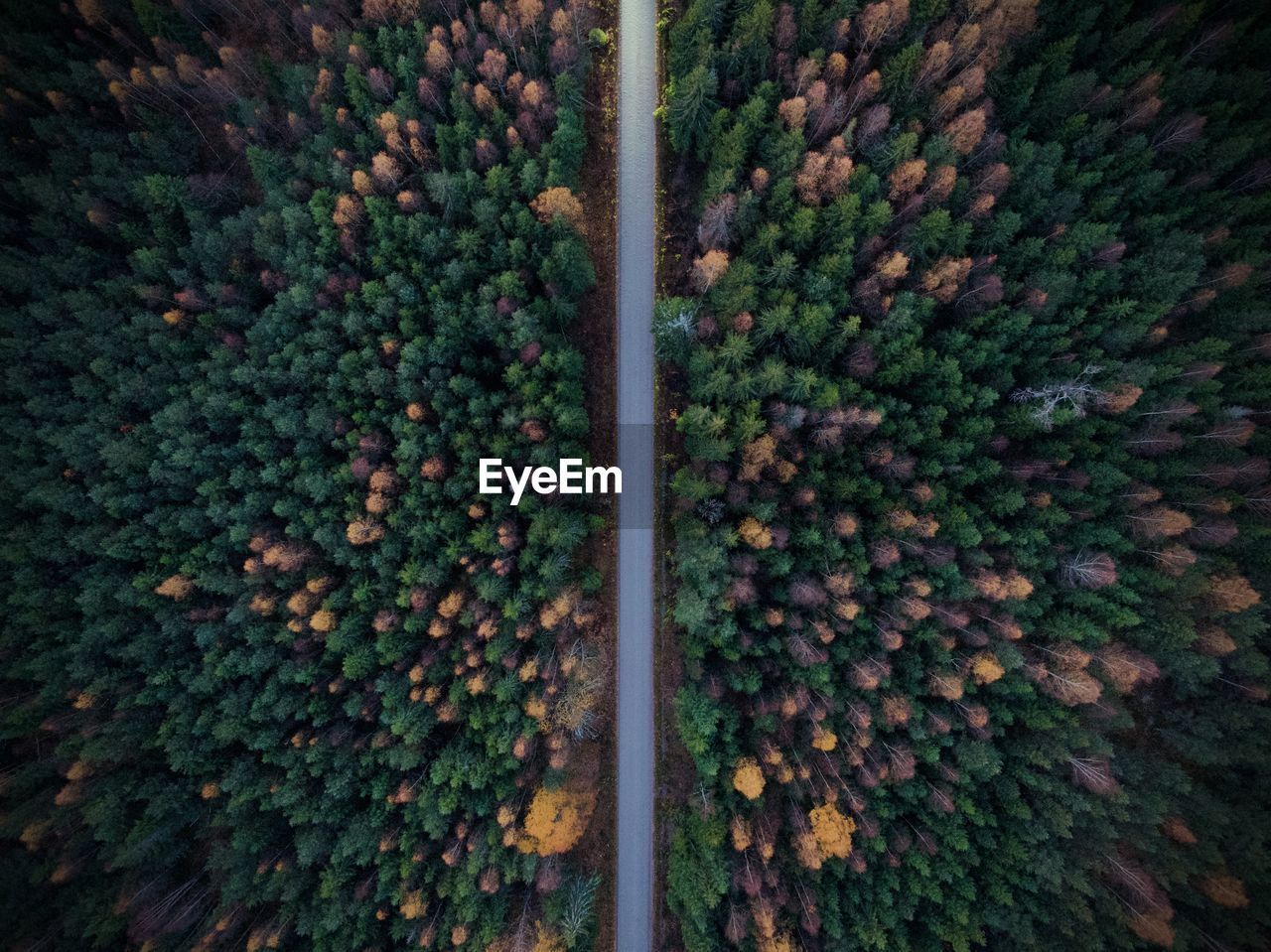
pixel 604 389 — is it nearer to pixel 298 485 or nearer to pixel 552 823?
pixel 298 485

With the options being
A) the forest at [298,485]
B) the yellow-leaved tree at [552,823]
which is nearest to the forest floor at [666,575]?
the forest at [298,485]

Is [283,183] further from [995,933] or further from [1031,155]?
[995,933]

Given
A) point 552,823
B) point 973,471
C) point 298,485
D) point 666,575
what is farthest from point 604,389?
point 552,823

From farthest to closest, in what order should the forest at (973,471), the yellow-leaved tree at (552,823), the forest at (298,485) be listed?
the forest at (298,485), the yellow-leaved tree at (552,823), the forest at (973,471)

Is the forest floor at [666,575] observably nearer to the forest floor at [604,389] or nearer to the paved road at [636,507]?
the paved road at [636,507]

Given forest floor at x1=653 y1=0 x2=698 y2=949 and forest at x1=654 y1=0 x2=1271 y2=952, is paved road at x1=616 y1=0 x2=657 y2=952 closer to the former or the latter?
forest floor at x1=653 y1=0 x2=698 y2=949
